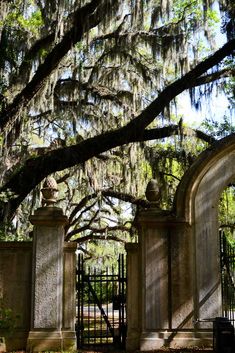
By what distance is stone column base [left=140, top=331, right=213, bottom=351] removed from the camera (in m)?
9.51

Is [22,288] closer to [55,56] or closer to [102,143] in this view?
[102,143]

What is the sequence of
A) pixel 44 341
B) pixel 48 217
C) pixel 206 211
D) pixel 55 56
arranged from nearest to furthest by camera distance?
pixel 44 341, pixel 48 217, pixel 206 211, pixel 55 56

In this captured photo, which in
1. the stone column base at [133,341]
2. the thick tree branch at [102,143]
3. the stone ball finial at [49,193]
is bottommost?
the stone column base at [133,341]

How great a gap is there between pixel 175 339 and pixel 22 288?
2.91m

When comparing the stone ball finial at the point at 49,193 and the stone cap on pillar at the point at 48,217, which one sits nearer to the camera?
the stone cap on pillar at the point at 48,217

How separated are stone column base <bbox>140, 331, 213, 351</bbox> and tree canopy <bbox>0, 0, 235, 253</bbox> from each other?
13.3 ft

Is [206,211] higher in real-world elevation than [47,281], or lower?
higher

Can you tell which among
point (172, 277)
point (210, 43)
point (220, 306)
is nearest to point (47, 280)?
point (172, 277)

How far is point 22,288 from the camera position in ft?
32.3

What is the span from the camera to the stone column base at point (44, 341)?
934 centimetres

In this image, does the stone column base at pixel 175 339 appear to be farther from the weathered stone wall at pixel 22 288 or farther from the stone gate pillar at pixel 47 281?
the stone gate pillar at pixel 47 281

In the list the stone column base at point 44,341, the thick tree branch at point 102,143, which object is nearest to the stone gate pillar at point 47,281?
the stone column base at point 44,341

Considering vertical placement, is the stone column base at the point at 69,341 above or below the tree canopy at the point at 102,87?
below

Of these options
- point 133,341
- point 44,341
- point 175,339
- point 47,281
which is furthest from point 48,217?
point 175,339
